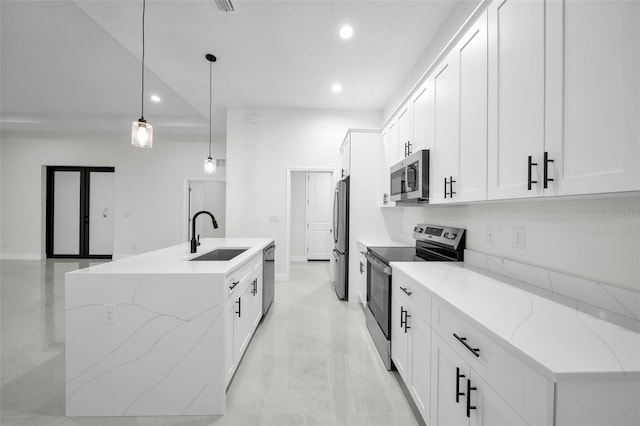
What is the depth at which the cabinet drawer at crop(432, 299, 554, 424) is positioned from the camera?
76 cm

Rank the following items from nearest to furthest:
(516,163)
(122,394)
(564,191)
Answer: (564,191), (516,163), (122,394)

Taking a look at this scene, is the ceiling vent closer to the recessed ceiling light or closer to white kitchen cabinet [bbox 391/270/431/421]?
the recessed ceiling light

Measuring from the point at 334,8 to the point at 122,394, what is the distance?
11.3ft

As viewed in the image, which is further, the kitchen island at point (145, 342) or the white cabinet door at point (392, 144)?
the white cabinet door at point (392, 144)

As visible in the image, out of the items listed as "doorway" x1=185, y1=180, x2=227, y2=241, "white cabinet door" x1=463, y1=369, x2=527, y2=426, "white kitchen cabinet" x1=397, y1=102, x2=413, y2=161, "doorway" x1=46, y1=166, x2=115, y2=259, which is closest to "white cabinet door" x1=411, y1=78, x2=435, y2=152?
"white kitchen cabinet" x1=397, y1=102, x2=413, y2=161

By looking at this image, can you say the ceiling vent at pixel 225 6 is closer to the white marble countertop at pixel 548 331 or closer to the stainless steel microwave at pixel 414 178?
the stainless steel microwave at pixel 414 178

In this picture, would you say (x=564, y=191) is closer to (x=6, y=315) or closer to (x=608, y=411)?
(x=608, y=411)

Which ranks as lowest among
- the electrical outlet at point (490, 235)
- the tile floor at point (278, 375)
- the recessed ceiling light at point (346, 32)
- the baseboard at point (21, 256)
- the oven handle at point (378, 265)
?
the tile floor at point (278, 375)

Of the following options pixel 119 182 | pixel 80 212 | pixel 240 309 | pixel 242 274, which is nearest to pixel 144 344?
pixel 240 309

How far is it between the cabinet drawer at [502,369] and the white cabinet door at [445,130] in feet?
3.32

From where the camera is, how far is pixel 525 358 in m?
0.79

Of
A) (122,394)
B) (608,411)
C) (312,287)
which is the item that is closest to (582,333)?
(608,411)

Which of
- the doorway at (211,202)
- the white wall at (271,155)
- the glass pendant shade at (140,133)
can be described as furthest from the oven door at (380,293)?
the doorway at (211,202)

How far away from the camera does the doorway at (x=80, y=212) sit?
706 cm
